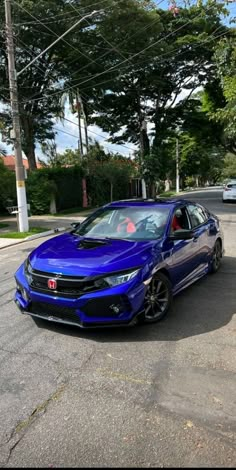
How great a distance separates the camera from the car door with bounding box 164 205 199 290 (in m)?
5.20

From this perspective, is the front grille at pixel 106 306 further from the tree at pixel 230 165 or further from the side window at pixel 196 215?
the tree at pixel 230 165

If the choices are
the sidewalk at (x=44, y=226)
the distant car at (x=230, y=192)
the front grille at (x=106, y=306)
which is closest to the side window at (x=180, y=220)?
the front grille at (x=106, y=306)

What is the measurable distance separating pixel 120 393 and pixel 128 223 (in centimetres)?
285

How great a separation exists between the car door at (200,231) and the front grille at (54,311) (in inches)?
100

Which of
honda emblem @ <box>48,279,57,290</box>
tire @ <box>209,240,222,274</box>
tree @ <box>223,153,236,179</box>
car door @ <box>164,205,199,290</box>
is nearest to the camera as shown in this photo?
honda emblem @ <box>48,279,57,290</box>

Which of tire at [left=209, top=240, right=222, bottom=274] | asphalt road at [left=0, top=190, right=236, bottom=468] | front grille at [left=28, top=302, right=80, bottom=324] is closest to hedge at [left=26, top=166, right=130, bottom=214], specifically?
tire at [left=209, top=240, right=222, bottom=274]

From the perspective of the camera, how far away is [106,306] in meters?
4.14

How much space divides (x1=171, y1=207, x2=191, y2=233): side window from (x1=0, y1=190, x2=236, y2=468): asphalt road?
1.29 meters

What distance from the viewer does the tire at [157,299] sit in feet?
15.1

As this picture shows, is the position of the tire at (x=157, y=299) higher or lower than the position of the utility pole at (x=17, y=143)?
lower

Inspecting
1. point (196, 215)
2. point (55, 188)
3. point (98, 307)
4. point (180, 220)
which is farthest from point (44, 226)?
point (98, 307)

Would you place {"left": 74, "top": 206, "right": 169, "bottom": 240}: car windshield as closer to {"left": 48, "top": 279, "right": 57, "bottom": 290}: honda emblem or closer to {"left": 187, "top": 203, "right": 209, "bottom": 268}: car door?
{"left": 187, "top": 203, "right": 209, "bottom": 268}: car door

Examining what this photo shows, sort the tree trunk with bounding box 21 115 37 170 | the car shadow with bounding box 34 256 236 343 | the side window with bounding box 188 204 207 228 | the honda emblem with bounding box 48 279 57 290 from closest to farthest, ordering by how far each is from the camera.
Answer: the honda emblem with bounding box 48 279 57 290
the car shadow with bounding box 34 256 236 343
the side window with bounding box 188 204 207 228
the tree trunk with bounding box 21 115 37 170

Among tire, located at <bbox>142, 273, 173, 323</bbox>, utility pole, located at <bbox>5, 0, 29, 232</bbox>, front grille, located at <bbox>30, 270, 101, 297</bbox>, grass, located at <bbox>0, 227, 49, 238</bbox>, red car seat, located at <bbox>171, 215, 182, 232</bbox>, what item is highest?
utility pole, located at <bbox>5, 0, 29, 232</bbox>
